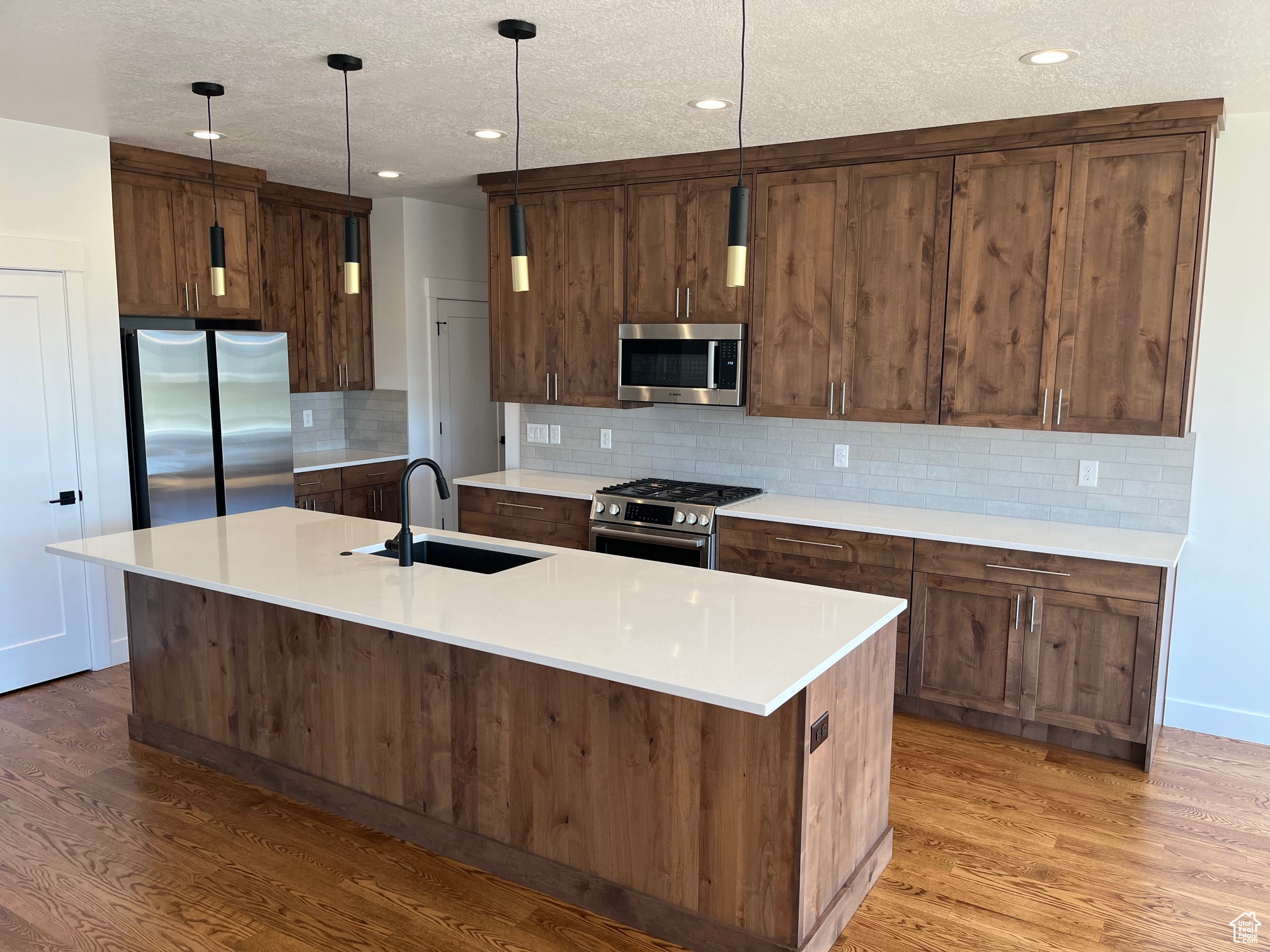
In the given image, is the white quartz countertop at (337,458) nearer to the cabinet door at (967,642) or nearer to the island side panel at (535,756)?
the island side panel at (535,756)

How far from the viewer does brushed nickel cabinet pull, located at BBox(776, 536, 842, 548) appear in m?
4.18

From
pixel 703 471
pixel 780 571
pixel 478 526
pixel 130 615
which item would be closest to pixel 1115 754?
pixel 780 571

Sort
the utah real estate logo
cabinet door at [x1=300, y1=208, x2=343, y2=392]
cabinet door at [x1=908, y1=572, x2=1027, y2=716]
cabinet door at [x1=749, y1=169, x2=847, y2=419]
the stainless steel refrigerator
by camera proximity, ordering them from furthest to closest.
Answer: cabinet door at [x1=300, y1=208, x2=343, y2=392], the stainless steel refrigerator, cabinet door at [x1=749, y1=169, x2=847, y2=419], cabinet door at [x1=908, y1=572, x2=1027, y2=716], the utah real estate logo

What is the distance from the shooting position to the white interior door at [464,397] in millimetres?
6488

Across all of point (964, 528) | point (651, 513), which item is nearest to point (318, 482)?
point (651, 513)

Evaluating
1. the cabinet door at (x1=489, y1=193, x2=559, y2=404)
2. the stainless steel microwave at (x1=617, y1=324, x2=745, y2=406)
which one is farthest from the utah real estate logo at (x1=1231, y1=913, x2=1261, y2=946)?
the cabinet door at (x1=489, y1=193, x2=559, y2=404)

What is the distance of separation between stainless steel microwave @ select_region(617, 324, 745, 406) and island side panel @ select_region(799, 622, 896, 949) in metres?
2.06

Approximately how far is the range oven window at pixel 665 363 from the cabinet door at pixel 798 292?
27cm

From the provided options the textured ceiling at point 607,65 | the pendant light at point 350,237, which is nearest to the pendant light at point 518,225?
the textured ceiling at point 607,65

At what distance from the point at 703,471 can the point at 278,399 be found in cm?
252

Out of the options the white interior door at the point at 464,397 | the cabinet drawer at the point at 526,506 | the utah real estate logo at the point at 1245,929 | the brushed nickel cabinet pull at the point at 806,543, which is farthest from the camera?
the white interior door at the point at 464,397

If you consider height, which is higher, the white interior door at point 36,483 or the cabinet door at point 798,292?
the cabinet door at point 798,292

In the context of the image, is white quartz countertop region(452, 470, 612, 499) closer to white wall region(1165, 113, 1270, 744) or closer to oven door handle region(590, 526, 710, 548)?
oven door handle region(590, 526, 710, 548)

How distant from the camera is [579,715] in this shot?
2633 mm
